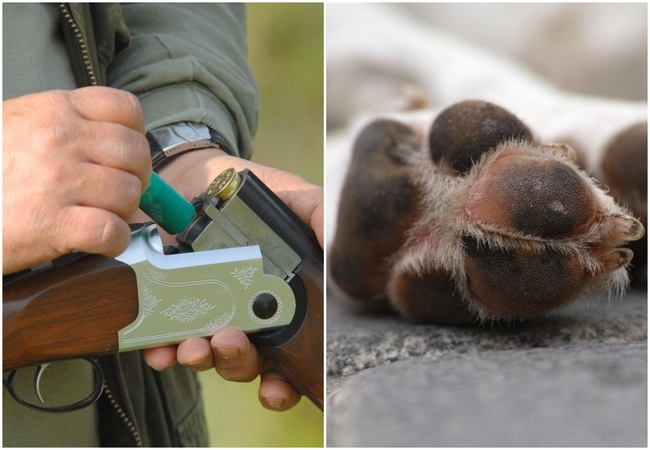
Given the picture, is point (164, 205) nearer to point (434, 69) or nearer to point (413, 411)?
point (413, 411)

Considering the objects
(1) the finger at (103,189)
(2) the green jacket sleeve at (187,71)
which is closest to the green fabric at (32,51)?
(2) the green jacket sleeve at (187,71)

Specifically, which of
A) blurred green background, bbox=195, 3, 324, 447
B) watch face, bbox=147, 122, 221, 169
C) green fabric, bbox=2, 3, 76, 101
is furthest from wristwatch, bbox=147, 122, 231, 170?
blurred green background, bbox=195, 3, 324, 447

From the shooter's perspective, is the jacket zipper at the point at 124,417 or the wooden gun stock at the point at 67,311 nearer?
the wooden gun stock at the point at 67,311

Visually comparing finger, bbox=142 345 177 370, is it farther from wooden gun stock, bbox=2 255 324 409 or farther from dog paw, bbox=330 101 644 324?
dog paw, bbox=330 101 644 324

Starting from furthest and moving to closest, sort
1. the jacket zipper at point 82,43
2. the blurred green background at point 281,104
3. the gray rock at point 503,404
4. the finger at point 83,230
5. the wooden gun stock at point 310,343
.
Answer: the blurred green background at point 281,104 < the jacket zipper at point 82,43 < the wooden gun stock at point 310,343 < the finger at point 83,230 < the gray rock at point 503,404

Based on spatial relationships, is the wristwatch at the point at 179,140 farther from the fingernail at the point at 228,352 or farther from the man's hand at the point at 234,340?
the fingernail at the point at 228,352

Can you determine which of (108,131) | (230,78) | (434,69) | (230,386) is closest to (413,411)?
(108,131)
